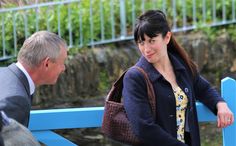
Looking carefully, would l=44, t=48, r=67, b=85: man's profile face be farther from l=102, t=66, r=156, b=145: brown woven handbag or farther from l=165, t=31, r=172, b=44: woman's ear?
l=165, t=31, r=172, b=44: woman's ear

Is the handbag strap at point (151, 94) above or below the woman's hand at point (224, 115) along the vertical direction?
above

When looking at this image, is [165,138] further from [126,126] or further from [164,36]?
[164,36]

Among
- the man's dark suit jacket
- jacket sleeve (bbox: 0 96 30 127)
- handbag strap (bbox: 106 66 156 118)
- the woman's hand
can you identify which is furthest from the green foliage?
jacket sleeve (bbox: 0 96 30 127)

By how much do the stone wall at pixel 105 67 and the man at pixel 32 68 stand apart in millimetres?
2483

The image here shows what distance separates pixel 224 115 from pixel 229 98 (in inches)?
5.5

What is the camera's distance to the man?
103 inches

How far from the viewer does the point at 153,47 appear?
116 inches

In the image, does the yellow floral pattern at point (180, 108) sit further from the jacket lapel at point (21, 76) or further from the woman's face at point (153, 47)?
the jacket lapel at point (21, 76)

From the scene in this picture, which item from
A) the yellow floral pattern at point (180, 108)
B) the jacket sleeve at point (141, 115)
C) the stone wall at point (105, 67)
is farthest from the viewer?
the stone wall at point (105, 67)

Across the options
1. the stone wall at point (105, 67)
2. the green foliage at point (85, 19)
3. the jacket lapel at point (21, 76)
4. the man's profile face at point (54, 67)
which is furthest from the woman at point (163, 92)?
the green foliage at point (85, 19)

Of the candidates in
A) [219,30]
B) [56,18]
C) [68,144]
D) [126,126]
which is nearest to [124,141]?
[126,126]

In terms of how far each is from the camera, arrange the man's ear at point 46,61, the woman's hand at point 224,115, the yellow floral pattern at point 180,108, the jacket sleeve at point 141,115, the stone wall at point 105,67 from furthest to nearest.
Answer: the stone wall at point 105,67
the woman's hand at point 224,115
the yellow floral pattern at point 180,108
the jacket sleeve at point 141,115
the man's ear at point 46,61

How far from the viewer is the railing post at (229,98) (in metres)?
3.19

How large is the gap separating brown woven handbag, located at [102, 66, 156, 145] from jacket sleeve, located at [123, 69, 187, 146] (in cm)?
3
